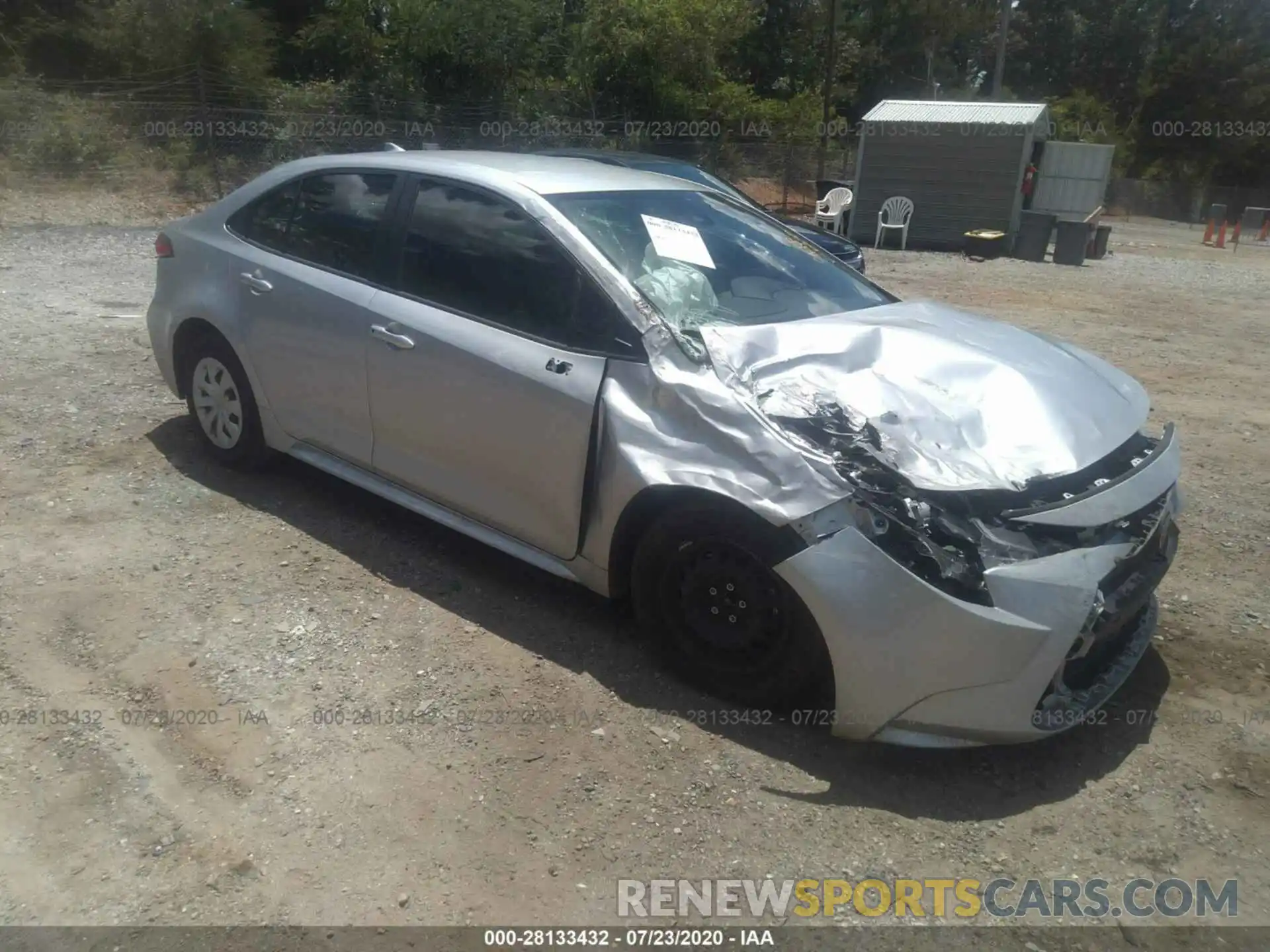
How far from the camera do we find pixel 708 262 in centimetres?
409

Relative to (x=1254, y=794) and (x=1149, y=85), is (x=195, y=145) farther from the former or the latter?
(x=1149, y=85)

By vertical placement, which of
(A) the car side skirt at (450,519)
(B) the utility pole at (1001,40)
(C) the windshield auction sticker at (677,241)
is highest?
(B) the utility pole at (1001,40)

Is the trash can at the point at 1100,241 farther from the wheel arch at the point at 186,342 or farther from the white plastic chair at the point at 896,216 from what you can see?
the wheel arch at the point at 186,342

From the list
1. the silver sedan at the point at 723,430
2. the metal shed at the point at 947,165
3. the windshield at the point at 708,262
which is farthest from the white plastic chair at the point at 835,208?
the windshield at the point at 708,262

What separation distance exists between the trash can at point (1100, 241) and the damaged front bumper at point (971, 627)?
725 inches

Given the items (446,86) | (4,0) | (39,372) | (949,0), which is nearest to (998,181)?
(446,86)

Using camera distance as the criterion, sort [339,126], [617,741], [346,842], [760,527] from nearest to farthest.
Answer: [346,842] < [760,527] < [617,741] < [339,126]

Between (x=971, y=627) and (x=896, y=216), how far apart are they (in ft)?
61.9

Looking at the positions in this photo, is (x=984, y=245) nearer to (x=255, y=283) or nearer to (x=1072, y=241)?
(x=1072, y=241)

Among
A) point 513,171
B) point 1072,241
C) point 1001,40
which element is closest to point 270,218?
point 513,171

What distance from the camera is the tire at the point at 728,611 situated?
3.20 meters

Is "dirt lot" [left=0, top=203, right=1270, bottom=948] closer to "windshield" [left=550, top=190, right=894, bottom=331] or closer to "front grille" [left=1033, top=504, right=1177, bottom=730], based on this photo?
"front grille" [left=1033, top=504, right=1177, bottom=730]

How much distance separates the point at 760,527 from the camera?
10.4ft

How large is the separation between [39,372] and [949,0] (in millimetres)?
47206
